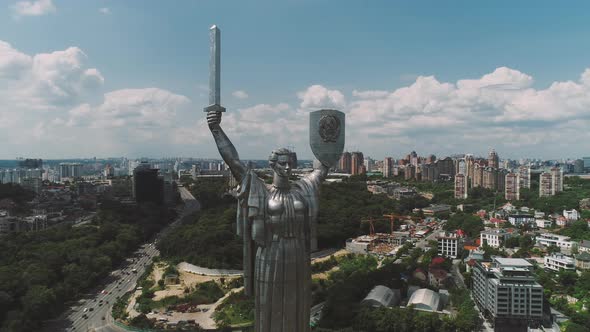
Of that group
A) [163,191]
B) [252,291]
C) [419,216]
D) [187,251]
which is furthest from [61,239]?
[419,216]

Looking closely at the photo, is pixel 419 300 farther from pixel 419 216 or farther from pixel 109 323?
pixel 419 216

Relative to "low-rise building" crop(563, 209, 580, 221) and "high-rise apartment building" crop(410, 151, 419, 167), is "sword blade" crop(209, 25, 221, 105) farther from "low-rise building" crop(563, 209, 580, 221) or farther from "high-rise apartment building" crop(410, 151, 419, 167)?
"high-rise apartment building" crop(410, 151, 419, 167)

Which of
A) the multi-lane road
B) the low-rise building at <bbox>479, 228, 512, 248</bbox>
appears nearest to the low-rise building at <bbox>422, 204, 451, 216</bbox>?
the low-rise building at <bbox>479, 228, 512, 248</bbox>

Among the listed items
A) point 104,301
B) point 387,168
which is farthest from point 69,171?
point 104,301

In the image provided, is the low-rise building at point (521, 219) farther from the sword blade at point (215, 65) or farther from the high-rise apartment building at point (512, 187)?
the sword blade at point (215, 65)

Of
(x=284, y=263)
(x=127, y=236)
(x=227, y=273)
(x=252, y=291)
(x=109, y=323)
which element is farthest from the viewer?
(x=127, y=236)

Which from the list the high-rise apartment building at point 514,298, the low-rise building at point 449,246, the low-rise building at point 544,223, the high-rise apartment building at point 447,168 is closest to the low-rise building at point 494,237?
the low-rise building at point 449,246
